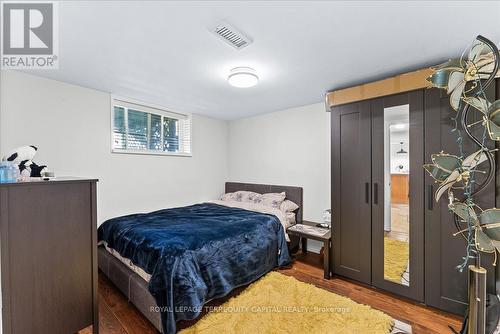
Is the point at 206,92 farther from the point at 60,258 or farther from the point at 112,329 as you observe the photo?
the point at 112,329

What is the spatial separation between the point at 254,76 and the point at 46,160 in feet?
8.47

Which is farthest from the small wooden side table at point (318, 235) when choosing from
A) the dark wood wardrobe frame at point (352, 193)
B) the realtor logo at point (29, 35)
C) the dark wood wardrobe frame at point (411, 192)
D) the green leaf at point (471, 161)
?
the realtor logo at point (29, 35)

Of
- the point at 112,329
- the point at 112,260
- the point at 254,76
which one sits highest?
the point at 254,76

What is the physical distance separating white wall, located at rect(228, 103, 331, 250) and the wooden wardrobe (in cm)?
69

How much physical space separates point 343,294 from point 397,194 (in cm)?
126

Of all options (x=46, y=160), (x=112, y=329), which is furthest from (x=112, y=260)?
(x=46, y=160)

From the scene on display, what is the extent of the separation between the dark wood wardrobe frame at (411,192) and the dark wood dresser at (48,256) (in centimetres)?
282

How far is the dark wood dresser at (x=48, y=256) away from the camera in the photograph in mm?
1398

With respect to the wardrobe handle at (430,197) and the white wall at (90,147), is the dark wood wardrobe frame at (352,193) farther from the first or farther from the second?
the white wall at (90,147)

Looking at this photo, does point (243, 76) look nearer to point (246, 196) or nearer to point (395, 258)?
point (246, 196)

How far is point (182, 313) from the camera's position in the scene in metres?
1.81

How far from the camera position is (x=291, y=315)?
2025 mm

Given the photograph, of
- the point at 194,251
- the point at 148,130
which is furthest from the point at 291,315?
the point at 148,130

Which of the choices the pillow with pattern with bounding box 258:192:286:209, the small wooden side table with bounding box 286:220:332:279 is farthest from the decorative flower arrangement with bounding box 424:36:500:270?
the pillow with pattern with bounding box 258:192:286:209
